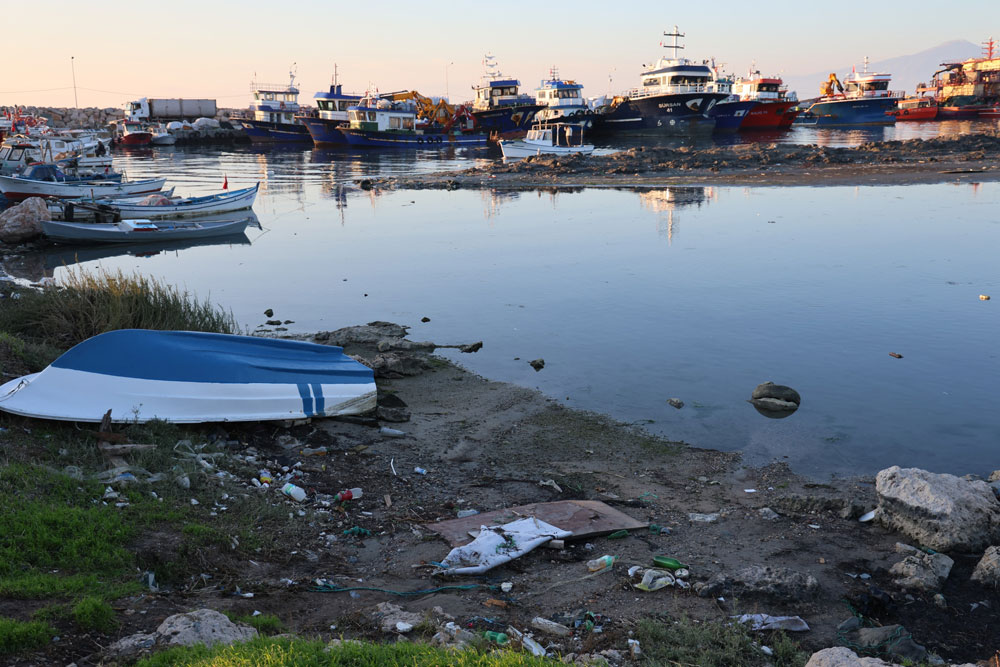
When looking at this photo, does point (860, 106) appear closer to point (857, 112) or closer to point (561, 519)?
point (857, 112)

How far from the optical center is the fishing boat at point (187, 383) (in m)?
7.04

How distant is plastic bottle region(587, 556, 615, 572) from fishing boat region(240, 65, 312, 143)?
74171 millimetres

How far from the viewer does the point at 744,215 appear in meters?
23.1

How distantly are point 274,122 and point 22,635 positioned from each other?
76372 millimetres

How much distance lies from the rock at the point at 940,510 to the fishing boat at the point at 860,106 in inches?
3406

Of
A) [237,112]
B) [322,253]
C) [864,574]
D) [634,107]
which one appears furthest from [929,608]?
[237,112]

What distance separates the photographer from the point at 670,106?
65.9 m

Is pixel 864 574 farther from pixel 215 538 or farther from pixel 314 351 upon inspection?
pixel 314 351

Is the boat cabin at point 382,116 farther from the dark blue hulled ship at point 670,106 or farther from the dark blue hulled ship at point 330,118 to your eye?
the dark blue hulled ship at point 670,106

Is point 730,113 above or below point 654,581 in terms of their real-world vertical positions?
above

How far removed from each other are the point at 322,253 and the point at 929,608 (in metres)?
17.0

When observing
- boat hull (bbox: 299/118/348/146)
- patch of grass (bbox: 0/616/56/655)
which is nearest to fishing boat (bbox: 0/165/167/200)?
patch of grass (bbox: 0/616/56/655)

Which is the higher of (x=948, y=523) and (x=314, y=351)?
(x=314, y=351)

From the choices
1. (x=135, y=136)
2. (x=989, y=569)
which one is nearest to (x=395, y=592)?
(x=989, y=569)
